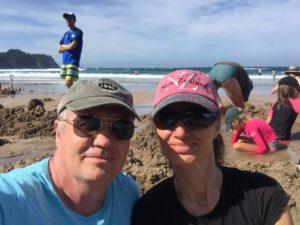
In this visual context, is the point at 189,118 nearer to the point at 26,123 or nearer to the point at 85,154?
the point at 85,154

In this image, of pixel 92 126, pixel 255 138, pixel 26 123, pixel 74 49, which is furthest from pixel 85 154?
pixel 26 123

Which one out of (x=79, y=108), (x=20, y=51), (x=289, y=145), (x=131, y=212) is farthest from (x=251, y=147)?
(x=20, y=51)

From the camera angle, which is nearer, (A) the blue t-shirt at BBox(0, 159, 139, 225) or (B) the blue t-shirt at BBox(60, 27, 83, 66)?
(A) the blue t-shirt at BBox(0, 159, 139, 225)

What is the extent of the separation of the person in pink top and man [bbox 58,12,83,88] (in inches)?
133

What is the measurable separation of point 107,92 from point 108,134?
21 centimetres

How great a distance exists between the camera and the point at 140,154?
5723 millimetres

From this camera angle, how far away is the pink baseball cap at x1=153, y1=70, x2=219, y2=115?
2.00 metres

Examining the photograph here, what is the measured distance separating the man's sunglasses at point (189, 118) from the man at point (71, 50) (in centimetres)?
630

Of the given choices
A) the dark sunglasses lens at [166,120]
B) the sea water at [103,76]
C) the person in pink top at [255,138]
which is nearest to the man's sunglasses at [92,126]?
the dark sunglasses lens at [166,120]

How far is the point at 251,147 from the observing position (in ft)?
22.2

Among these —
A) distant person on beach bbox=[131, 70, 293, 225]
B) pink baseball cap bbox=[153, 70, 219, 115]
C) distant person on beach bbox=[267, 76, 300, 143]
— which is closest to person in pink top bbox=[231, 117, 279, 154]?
distant person on beach bbox=[267, 76, 300, 143]

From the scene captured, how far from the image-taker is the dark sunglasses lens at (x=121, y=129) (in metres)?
2.00

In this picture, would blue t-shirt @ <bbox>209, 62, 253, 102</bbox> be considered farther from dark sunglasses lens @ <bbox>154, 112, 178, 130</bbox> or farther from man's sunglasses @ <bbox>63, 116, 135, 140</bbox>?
man's sunglasses @ <bbox>63, 116, 135, 140</bbox>

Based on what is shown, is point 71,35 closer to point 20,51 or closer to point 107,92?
point 107,92
